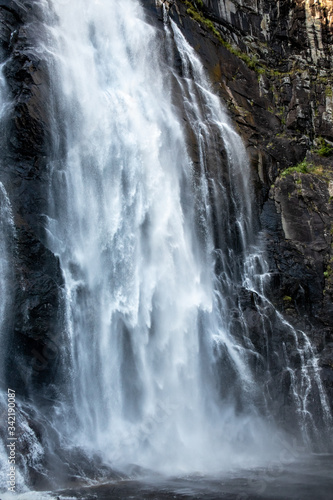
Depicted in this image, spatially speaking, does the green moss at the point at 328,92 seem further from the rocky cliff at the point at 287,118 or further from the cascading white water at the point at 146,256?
the cascading white water at the point at 146,256

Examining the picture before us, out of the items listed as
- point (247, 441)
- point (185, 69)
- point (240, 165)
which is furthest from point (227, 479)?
point (185, 69)

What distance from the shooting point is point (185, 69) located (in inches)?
833

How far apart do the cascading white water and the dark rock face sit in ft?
1.68

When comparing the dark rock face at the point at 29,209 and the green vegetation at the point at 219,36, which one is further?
the green vegetation at the point at 219,36

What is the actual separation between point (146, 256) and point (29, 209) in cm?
446

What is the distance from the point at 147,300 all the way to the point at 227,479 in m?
6.39

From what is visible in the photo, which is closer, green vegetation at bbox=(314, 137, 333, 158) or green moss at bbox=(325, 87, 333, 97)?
green vegetation at bbox=(314, 137, 333, 158)

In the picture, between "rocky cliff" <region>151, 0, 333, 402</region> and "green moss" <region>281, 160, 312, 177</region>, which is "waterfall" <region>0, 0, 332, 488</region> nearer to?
"rocky cliff" <region>151, 0, 333, 402</region>

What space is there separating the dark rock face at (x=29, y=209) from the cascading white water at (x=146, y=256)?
20.2 inches

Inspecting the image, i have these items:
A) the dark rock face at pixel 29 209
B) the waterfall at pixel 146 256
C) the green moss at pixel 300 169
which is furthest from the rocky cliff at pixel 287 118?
the dark rock face at pixel 29 209

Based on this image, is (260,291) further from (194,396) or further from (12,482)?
(12,482)

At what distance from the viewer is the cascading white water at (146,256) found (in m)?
14.7

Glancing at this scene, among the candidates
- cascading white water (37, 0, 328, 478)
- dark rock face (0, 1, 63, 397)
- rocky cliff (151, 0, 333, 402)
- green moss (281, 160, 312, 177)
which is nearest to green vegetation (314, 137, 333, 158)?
rocky cliff (151, 0, 333, 402)

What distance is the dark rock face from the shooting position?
14195mm
